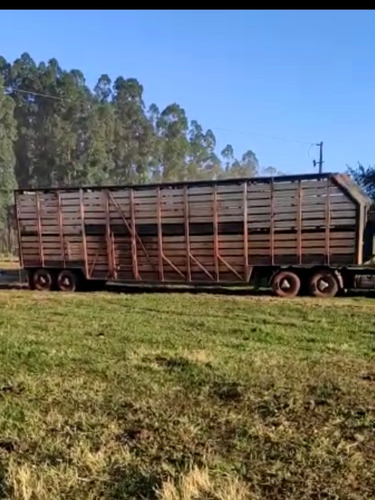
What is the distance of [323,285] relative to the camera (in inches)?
597

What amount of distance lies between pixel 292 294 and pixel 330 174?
333cm

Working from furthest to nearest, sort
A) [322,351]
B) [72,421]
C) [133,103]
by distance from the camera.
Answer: [133,103] → [322,351] → [72,421]

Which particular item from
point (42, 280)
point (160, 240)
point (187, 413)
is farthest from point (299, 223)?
point (187, 413)

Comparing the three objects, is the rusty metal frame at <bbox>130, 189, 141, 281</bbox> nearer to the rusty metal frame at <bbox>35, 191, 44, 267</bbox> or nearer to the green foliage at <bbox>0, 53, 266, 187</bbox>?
the rusty metal frame at <bbox>35, 191, 44, 267</bbox>

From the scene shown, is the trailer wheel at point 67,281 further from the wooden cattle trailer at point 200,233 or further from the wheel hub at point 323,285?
the wheel hub at point 323,285

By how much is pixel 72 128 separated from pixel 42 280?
47125mm

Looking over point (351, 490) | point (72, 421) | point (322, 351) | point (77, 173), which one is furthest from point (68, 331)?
point (77, 173)

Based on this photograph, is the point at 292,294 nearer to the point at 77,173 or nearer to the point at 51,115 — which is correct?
the point at 77,173

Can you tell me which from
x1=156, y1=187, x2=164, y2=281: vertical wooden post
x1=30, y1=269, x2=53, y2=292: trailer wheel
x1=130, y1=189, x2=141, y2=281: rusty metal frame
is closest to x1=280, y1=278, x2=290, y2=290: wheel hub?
x1=156, y1=187, x2=164, y2=281: vertical wooden post

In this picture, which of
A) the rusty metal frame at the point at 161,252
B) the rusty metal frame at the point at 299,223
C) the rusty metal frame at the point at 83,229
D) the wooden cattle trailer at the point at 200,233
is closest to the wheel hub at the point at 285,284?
the wooden cattle trailer at the point at 200,233

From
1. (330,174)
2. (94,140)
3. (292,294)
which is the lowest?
(292,294)

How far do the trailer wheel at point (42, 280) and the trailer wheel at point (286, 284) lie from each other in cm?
721

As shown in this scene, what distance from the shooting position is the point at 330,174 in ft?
47.6

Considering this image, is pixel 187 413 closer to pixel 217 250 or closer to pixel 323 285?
pixel 323 285
